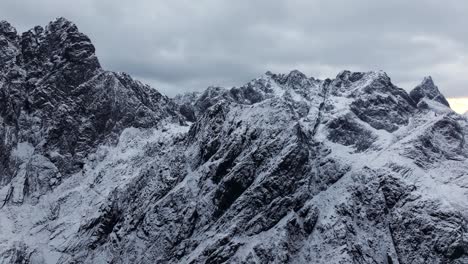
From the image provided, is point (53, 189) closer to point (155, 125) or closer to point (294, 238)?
point (155, 125)

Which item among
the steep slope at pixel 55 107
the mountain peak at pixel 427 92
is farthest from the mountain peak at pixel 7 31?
the mountain peak at pixel 427 92

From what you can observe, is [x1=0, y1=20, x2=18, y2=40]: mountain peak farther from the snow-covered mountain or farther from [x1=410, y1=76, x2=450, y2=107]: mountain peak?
[x1=410, y1=76, x2=450, y2=107]: mountain peak

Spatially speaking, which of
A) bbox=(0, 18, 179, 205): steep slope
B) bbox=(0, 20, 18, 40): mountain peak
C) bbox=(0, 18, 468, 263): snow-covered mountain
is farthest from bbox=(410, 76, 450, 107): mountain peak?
bbox=(0, 20, 18, 40): mountain peak

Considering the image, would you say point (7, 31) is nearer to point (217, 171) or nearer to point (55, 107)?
point (55, 107)

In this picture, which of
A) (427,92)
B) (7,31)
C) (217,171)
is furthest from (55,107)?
(427,92)

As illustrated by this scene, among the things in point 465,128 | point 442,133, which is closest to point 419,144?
point 442,133
